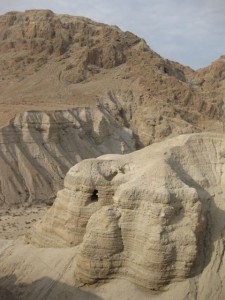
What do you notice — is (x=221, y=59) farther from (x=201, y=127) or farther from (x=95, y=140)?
(x=95, y=140)

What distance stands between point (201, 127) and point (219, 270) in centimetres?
3983

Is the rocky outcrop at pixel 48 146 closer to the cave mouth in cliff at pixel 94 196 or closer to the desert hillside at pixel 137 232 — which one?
the desert hillside at pixel 137 232

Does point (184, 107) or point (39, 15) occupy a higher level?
point (39, 15)

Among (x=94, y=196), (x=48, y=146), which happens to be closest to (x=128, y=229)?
(x=94, y=196)

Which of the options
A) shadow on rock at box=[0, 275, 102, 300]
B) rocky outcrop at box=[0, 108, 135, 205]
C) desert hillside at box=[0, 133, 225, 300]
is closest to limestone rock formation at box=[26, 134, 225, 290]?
desert hillside at box=[0, 133, 225, 300]

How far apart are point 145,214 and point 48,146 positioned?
93.2ft

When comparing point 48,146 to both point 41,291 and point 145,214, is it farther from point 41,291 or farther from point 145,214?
point 145,214

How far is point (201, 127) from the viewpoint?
54.0 metres

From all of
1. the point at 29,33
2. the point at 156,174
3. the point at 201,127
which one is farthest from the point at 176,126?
the point at 156,174

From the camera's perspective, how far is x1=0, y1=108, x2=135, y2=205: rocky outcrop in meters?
37.5

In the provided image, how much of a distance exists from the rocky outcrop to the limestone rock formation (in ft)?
64.7

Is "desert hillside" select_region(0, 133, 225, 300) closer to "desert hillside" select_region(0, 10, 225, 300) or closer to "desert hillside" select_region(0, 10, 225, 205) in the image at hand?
"desert hillside" select_region(0, 10, 225, 300)

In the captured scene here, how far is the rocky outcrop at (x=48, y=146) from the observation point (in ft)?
123

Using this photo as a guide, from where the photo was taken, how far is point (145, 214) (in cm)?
1506
